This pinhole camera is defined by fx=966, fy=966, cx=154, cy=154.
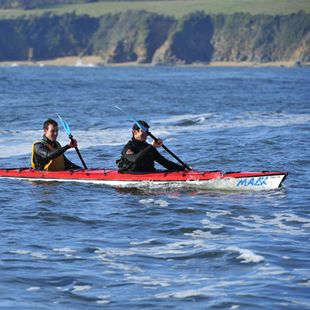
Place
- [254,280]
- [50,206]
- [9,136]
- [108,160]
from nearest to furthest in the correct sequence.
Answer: [254,280] < [50,206] < [108,160] < [9,136]

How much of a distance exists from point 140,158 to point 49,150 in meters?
1.72

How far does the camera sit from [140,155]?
16516 millimetres

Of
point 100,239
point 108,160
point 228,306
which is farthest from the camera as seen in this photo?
point 108,160

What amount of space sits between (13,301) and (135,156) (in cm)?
712

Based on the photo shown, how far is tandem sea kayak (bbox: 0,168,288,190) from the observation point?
16172mm

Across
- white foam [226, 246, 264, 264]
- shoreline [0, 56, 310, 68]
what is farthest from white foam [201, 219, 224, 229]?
shoreline [0, 56, 310, 68]

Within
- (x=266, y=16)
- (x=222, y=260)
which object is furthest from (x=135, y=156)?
(x=266, y=16)

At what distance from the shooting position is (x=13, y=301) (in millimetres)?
9719

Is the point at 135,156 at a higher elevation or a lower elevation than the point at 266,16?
lower

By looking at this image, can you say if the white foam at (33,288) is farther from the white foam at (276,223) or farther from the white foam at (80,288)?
the white foam at (276,223)

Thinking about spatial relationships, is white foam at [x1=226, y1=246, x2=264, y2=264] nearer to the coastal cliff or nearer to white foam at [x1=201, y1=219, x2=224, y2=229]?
white foam at [x1=201, y1=219, x2=224, y2=229]

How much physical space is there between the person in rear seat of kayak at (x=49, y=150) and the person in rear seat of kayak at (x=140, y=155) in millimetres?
→ 952

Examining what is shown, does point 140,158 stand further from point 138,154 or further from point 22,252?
point 22,252

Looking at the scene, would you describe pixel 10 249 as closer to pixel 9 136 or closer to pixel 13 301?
pixel 13 301
